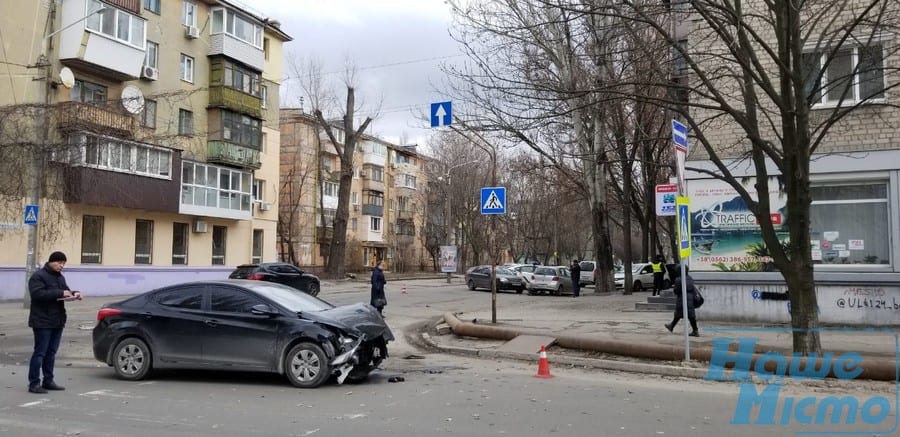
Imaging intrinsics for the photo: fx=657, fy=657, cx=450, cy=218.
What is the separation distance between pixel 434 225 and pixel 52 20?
4054cm

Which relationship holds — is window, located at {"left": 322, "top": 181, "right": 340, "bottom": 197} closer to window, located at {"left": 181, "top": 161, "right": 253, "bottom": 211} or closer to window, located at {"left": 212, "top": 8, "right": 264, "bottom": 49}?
window, located at {"left": 181, "top": 161, "right": 253, "bottom": 211}

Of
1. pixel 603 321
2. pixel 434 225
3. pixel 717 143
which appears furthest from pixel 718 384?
pixel 434 225

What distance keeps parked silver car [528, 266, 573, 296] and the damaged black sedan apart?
22.2m

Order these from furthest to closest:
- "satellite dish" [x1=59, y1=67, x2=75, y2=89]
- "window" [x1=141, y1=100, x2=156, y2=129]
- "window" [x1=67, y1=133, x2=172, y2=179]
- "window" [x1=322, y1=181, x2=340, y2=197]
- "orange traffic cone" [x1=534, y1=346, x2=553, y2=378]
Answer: "window" [x1=322, y1=181, x2=340, y2=197] < "window" [x1=141, y1=100, x2=156, y2=129] < "satellite dish" [x1=59, y1=67, x2=75, y2=89] < "window" [x1=67, y1=133, x2=172, y2=179] < "orange traffic cone" [x1=534, y1=346, x2=553, y2=378]

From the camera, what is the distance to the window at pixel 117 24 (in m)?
26.4

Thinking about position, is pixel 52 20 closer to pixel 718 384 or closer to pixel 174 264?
pixel 174 264

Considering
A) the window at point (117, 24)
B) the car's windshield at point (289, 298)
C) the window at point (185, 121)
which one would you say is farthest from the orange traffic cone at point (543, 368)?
the window at point (185, 121)

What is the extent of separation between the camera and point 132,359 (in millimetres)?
9086

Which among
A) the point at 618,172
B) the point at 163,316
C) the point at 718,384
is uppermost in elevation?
the point at 618,172

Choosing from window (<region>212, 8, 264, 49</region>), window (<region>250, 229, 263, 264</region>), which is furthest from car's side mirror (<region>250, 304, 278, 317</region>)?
window (<region>250, 229, 263, 264</region>)

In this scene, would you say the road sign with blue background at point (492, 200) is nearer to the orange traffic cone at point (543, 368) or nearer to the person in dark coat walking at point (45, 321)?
the orange traffic cone at point (543, 368)

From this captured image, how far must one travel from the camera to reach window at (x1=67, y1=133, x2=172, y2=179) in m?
21.1

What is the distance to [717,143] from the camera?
16484 mm

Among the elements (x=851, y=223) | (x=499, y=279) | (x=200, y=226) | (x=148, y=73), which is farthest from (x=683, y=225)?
(x=200, y=226)
